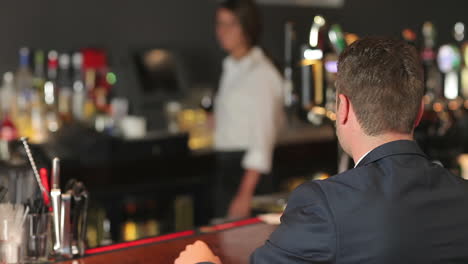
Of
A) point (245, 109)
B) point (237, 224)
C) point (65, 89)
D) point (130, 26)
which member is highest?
point (130, 26)

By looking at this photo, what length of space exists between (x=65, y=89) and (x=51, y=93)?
0.10m

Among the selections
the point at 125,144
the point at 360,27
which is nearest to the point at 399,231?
the point at 125,144

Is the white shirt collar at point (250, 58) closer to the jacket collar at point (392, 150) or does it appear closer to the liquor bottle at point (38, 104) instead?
the liquor bottle at point (38, 104)

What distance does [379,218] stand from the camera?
146 centimetres

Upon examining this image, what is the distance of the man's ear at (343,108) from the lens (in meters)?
1.58

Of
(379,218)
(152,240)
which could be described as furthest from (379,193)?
(152,240)

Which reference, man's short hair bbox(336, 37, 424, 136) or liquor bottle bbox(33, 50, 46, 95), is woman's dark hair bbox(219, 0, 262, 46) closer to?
liquor bottle bbox(33, 50, 46, 95)

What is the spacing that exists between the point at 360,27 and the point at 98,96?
2783mm

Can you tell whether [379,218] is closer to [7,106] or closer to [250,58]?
[250,58]

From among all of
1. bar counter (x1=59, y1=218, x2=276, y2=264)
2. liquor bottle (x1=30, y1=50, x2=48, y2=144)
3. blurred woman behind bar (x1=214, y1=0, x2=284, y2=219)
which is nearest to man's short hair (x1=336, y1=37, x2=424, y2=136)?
bar counter (x1=59, y1=218, x2=276, y2=264)

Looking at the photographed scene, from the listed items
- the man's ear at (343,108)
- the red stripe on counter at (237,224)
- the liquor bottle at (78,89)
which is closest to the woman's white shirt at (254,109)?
the liquor bottle at (78,89)

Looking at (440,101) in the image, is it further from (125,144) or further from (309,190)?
(309,190)

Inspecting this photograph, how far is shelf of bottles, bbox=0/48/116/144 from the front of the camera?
4.21m

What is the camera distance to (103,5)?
15.8ft
